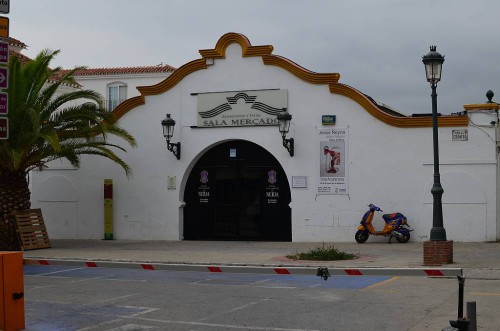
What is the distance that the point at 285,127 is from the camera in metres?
22.2

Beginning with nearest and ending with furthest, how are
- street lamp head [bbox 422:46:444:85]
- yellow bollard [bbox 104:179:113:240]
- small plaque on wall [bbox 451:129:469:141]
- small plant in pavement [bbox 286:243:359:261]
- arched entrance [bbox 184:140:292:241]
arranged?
street lamp head [bbox 422:46:444:85] → small plant in pavement [bbox 286:243:359:261] → small plaque on wall [bbox 451:129:469:141] → arched entrance [bbox 184:140:292:241] → yellow bollard [bbox 104:179:113:240]

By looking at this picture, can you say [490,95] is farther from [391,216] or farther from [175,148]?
[175,148]

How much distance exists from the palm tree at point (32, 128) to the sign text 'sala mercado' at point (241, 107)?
325cm

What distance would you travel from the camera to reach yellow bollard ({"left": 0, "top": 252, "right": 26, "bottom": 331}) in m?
9.25

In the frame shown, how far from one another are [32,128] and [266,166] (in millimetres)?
7553

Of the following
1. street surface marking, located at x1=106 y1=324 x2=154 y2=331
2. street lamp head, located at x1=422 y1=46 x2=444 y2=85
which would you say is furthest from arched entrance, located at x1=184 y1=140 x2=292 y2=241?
street surface marking, located at x1=106 y1=324 x2=154 y2=331

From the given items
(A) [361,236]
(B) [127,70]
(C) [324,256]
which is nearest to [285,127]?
(A) [361,236]

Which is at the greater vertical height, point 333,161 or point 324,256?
point 333,161

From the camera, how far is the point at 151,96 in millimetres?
24984

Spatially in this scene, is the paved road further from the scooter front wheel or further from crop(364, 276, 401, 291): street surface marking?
the scooter front wheel

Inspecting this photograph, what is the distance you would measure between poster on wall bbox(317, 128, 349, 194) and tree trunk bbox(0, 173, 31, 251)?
360 inches

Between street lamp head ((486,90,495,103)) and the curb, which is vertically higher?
street lamp head ((486,90,495,103))

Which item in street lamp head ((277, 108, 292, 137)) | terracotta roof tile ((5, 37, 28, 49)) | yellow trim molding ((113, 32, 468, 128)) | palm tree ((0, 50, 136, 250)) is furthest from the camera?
terracotta roof tile ((5, 37, 28, 49))

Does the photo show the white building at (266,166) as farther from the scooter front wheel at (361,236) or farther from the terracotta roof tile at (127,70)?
the terracotta roof tile at (127,70)
